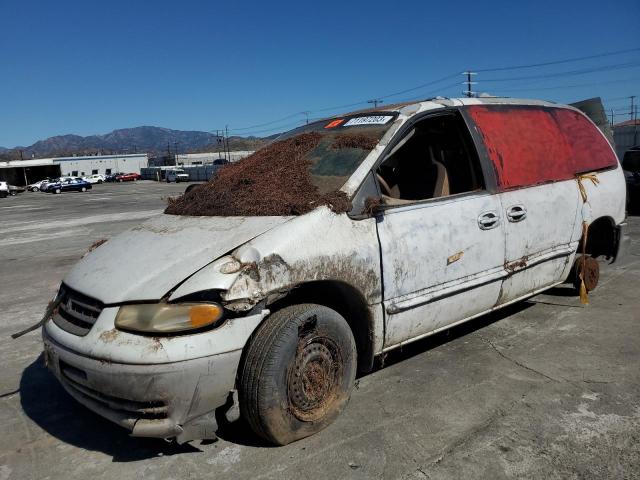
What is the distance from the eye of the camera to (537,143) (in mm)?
4359

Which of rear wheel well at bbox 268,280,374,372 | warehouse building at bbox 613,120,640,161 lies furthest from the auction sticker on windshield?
warehouse building at bbox 613,120,640,161

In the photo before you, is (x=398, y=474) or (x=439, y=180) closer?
(x=398, y=474)

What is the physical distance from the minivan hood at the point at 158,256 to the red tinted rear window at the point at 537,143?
1.98 m

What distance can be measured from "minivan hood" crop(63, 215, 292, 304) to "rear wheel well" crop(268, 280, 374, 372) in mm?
408

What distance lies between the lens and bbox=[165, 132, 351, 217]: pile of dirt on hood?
3041mm

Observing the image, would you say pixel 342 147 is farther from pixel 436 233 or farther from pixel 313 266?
pixel 313 266

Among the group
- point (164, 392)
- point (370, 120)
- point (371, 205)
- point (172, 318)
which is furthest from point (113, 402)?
point (370, 120)

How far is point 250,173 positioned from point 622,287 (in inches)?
171

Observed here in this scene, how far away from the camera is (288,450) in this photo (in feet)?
9.12

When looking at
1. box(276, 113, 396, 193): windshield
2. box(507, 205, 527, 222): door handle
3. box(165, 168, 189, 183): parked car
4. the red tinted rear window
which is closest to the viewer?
box(276, 113, 396, 193): windshield

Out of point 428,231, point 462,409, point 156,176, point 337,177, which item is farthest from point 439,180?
point 156,176

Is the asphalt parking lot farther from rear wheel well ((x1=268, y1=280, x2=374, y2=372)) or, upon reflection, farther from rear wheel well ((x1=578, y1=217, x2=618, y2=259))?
rear wheel well ((x1=578, y1=217, x2=618, y2=259))

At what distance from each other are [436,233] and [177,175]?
6496cm

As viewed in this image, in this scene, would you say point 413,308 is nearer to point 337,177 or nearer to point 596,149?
point 337,177
